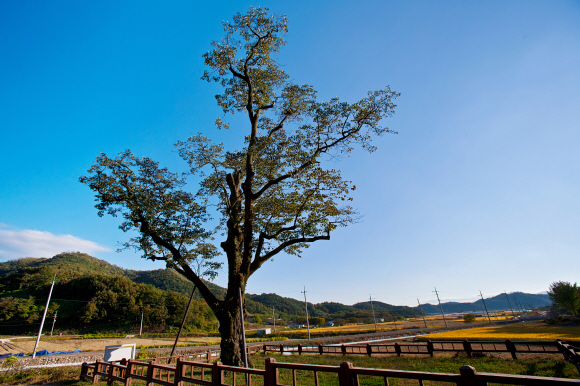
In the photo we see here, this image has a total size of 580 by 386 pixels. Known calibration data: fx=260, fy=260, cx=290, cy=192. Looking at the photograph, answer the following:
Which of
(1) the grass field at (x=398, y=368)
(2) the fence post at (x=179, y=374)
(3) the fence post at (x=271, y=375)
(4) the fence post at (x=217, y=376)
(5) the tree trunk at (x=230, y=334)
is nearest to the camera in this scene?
(3) the fence post at (x=271, y=375)

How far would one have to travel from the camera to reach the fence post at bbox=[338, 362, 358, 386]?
361 cm

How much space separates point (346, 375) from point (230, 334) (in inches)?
299

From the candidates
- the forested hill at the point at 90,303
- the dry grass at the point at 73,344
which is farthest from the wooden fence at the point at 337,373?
the forested hill at the point at 90,303

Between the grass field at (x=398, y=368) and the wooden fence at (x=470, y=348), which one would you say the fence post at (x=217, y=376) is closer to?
the grass field at (x=398, y=368)

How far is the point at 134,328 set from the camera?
203 feet

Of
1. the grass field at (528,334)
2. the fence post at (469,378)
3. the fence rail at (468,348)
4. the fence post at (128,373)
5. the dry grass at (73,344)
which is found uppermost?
the fence post at (469,378)

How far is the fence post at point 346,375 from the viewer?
361 cm

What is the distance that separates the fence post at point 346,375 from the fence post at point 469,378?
136cm

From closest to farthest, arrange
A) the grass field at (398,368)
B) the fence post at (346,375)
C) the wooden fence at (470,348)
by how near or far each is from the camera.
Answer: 1. the fence post at (346,375)
2. the grass field at (398,368)
3. the wooden fence at (470,348)

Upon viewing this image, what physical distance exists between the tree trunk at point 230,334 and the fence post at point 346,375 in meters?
6.87

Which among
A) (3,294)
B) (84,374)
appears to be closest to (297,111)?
(84,374)

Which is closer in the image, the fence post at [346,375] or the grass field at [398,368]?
the fence post at [346,375]

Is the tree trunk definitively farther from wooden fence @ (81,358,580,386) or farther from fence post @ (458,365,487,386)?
fence post @ (458,365,487,386)

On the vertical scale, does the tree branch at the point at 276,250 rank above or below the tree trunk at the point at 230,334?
above
